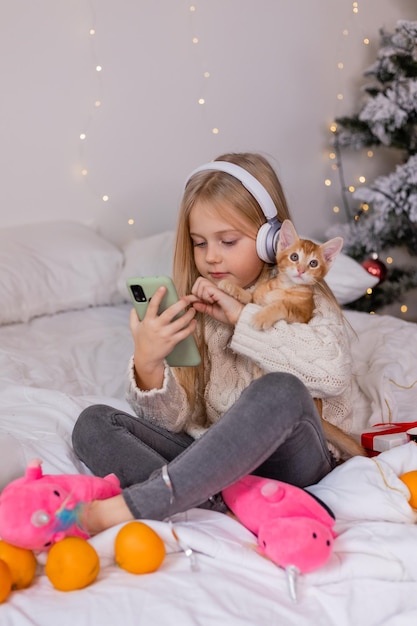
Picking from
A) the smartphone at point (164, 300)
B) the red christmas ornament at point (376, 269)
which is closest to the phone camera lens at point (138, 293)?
the smartphone at point (164, 300)

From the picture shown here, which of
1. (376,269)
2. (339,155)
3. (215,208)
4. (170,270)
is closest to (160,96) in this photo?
(170,270)

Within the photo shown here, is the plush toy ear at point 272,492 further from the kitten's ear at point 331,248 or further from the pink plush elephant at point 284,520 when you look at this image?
the kitten's ear at point 331,248

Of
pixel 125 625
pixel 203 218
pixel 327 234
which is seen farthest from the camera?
pixel 327 234

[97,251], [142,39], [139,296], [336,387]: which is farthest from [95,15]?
[336,387]

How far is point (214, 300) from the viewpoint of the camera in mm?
1307

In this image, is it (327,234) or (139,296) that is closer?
(139,296)

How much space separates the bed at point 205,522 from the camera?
0.83 meters

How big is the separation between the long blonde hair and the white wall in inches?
44.2

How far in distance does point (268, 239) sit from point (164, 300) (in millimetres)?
239

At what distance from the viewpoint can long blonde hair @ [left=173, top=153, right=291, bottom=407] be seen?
1391mm

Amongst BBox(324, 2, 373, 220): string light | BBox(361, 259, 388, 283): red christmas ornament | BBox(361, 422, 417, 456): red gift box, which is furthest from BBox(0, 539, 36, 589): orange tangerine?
BBox(324, 2, 373, 220): string light

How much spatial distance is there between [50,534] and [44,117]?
1797mm

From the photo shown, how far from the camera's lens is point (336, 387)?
125 centimetres

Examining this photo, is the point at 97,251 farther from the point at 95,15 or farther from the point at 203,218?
the point at 203,218
